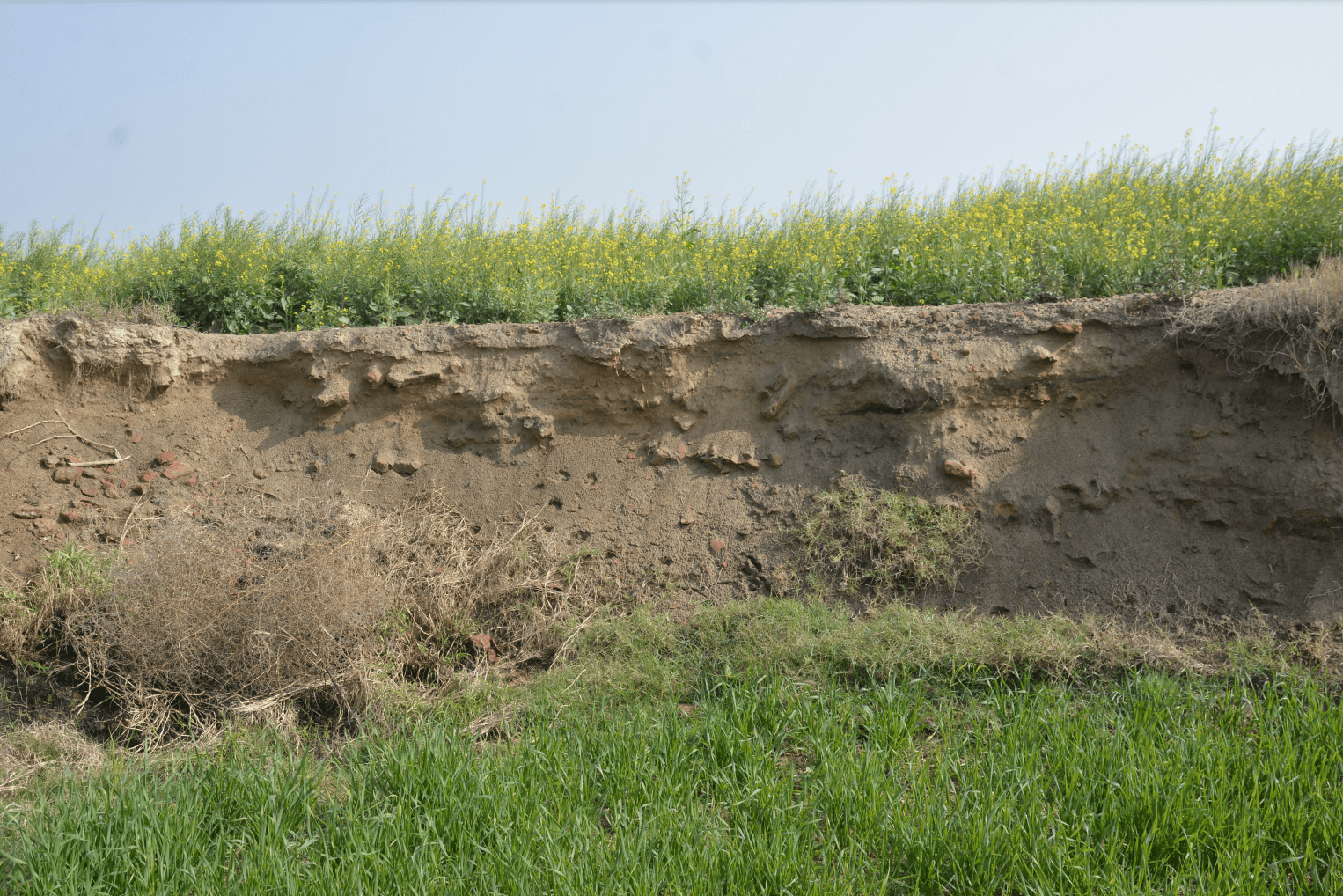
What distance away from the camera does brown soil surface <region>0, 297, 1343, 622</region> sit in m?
5.44

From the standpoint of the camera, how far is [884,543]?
220 inches

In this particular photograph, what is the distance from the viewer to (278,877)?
2.81 meters

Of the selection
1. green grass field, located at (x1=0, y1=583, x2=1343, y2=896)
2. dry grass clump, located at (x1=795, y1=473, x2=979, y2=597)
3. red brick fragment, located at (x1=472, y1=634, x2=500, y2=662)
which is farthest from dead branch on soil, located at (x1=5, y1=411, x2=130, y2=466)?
dry grass clump, located at (x1=795, y1=473, x2=979, y2=597)

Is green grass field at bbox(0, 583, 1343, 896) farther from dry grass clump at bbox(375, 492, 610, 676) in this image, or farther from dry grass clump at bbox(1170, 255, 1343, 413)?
dry grass clump at bbox(1170, 255, 1343, 413)

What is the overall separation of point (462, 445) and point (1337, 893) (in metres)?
5.68

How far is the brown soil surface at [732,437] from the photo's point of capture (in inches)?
214

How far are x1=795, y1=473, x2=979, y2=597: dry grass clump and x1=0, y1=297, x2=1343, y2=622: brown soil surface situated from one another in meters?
0.15

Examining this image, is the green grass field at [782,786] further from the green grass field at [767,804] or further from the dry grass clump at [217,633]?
the dry grass clump at [217,633]

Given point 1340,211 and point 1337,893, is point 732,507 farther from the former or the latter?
point 1340,211

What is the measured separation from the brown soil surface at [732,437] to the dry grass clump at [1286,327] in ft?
0.49

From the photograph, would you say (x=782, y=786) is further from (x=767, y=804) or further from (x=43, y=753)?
(x=43, y=753)

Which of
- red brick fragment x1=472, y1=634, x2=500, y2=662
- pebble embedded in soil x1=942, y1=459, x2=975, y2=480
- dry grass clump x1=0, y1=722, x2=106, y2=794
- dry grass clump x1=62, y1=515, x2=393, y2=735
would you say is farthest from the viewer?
pebble embedded in soil x1=942, y1=459, x2=975, y2=480

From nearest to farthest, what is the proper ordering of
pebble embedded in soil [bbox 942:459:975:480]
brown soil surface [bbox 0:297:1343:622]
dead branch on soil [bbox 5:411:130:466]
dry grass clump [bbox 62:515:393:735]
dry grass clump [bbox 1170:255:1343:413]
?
dry grass clump [bbox 62:515:393:735], dry grass clump [bbox 1170:255:1343:413], brown soil surface [bbox 0:297:1343:622], pebble embedded in soil [bbox 942:459:975:480], dead branch on soil [bbox 5:411:130:466]

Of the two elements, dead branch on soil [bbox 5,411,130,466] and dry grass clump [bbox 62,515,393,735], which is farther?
dead branch on soil [bbox 5,411,130,466]
